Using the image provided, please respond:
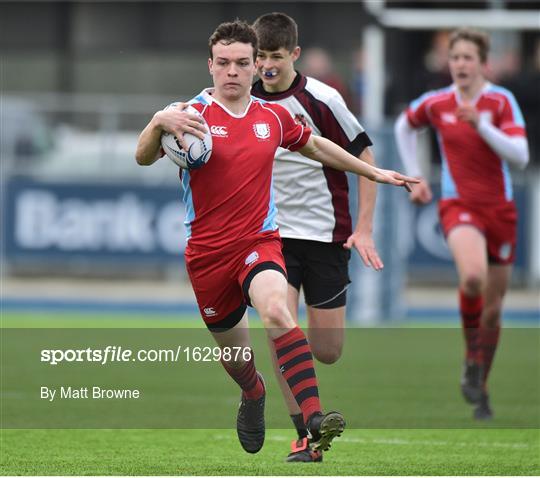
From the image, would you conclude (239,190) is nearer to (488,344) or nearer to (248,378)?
(248,378)

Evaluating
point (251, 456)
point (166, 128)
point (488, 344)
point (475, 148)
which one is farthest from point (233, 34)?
point (488, 344)

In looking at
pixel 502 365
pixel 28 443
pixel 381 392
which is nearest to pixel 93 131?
pixel 502 365

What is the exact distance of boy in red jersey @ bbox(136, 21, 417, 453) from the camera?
23.0 feet

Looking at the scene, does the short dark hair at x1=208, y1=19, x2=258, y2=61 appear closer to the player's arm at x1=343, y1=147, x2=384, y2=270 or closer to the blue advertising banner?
the player's arm at x1=343, y1=147, x2=384, y2=270

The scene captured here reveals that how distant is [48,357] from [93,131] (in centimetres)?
788

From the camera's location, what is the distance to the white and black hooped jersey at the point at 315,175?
8211 mm

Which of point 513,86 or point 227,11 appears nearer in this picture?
point 513,86

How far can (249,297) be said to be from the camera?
712cm

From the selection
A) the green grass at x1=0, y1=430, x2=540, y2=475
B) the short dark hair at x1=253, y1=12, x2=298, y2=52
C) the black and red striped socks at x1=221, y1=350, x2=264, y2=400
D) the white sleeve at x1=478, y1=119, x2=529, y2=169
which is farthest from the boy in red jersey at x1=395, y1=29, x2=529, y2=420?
the black and red striped socks at x1=221, y1=350, x2=264, y2=400

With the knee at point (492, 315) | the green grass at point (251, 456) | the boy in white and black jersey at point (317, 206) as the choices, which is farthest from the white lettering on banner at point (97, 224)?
the boy in white and black jersey at point (317, 206)

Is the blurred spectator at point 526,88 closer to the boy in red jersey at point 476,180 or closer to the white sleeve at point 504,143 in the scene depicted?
the boy in red jersey at point 476,180

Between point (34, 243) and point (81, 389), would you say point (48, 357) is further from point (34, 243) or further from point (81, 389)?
point (34, 243)

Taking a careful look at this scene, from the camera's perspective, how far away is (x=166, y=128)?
6961 mm

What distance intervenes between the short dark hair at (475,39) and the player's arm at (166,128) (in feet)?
12.2
